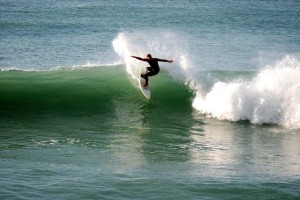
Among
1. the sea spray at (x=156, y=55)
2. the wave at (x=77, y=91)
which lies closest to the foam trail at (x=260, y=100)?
the wave at (x=77, y=91)

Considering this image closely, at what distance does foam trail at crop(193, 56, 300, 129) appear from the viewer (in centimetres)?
1536

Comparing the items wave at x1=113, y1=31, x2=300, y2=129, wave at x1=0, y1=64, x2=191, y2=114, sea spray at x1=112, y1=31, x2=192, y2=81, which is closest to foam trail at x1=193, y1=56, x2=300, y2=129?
wave at x1=113, y1=31, x2=300, y2=129

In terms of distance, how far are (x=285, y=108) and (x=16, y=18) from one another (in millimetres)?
25524

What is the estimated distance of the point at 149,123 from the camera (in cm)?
1514

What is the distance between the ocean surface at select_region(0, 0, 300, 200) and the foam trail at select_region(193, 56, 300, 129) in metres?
0.03

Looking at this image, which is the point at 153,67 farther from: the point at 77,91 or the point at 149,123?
the point at 77,91

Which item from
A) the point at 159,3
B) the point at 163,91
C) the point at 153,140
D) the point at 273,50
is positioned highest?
the point at 159,3

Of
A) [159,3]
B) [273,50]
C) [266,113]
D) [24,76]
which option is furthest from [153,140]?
[159,3]

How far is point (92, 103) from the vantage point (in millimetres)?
16922

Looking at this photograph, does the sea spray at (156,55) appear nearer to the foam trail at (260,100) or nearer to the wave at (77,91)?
the wave at (77,91)

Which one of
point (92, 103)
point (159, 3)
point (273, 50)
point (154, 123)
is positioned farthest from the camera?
point (159, 3)

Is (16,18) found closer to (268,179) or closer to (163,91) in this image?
(163,91)

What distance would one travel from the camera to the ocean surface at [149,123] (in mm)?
10062

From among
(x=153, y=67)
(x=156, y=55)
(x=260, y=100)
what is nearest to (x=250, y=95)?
(x=260, y=100)
